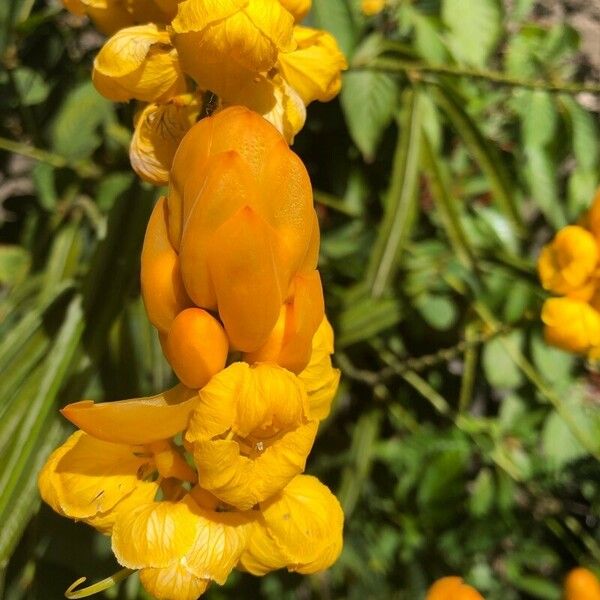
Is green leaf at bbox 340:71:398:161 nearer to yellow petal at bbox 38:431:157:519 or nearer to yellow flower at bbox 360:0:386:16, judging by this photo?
yellow flower at bbox 360:0:386:16

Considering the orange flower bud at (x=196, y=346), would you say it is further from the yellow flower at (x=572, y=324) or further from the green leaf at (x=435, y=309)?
the green leaf at (x=435, y=309)

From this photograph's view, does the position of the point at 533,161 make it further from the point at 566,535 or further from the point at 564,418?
the point at 566,535

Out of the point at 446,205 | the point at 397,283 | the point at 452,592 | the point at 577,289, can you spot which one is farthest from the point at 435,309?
the point at 452,592

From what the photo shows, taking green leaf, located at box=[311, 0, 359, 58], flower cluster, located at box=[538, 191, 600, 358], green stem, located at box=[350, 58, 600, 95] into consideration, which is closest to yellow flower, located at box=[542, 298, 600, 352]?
flower cluster, located at box=[538, 191, 600, 358]

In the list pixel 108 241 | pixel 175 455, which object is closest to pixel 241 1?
pixel 175 455

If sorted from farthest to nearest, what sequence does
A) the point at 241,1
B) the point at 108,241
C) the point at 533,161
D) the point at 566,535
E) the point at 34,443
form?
the point at 566,535 < the point at 533,161 < the point at 108,241 < the point at 34,443 < the point at 241,1

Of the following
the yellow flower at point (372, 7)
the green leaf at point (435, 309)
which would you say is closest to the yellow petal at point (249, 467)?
the green leaf at point (435, 309)

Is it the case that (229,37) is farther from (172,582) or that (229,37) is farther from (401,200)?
(401,200)
